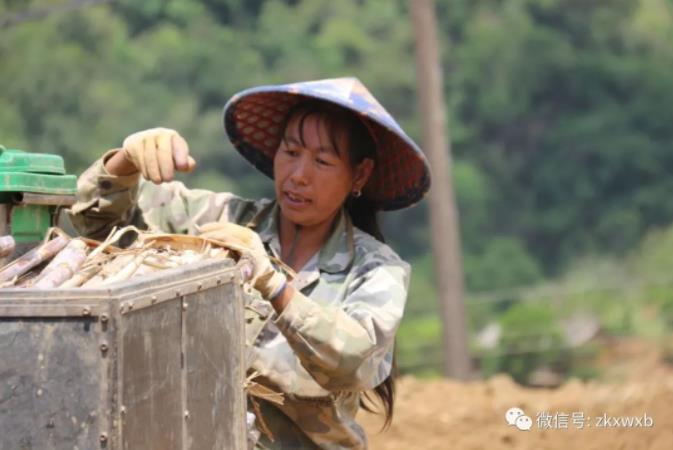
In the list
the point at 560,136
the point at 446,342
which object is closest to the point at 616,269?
the point at 560,136

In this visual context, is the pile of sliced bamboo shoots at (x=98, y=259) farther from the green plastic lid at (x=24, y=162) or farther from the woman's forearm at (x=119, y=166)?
the woman's forearm at (x=119, y=166)

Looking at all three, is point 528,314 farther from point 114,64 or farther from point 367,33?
point 367,33

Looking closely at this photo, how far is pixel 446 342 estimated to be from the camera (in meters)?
15.0

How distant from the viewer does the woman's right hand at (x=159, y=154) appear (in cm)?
383

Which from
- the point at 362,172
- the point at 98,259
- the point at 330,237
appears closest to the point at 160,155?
the point at 98,259

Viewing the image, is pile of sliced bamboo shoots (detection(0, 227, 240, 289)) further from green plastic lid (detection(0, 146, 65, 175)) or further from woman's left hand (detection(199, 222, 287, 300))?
green plastic lid (detection(0, 146, 65, 175))

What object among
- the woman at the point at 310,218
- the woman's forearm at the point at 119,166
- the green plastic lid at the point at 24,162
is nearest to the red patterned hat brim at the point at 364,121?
the woman at the point at 310,218

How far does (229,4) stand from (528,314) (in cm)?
2022

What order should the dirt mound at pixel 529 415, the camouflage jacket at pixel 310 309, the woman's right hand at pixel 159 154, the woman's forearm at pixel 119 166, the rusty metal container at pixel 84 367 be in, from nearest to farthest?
the rusty metal container at pixel 84 367 → the camouflage jacket at pixel 310 309 → the woman's right hand at pixel 159 154 → the woman's forearm at pixel 119 166 → the dirt mound at pixel 529 415

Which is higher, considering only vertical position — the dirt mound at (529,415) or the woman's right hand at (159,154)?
the woman's right hand at (159,154)

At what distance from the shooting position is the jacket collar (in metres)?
4.24

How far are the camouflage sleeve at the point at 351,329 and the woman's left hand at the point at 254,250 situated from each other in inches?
2.2

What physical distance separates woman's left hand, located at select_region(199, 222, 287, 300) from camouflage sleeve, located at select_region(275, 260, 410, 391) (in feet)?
Answer: 0.18

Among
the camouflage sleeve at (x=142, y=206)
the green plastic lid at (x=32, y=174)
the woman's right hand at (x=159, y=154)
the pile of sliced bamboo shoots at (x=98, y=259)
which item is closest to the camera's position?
the pile of sliced bamboo shoots at (x=98, y=259)
